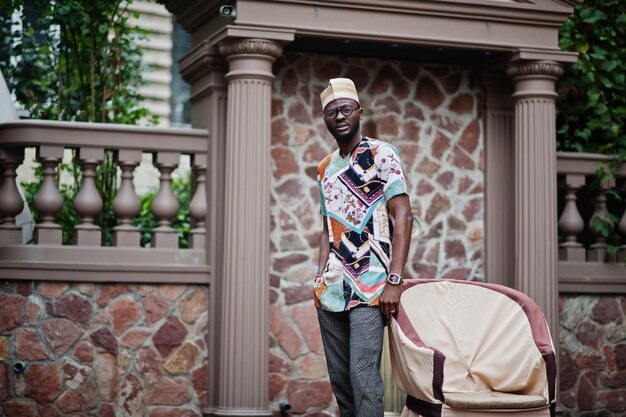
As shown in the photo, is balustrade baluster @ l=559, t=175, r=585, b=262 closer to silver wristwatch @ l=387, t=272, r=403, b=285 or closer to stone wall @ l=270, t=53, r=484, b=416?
stone wall @ l=270, t=53, r=484, b=416

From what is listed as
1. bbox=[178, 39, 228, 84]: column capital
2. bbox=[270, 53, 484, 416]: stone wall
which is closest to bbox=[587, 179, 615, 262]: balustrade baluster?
bbox=[270, 53, 484, 416]: stone wall

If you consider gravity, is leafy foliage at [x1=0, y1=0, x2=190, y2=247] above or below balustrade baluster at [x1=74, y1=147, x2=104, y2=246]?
above

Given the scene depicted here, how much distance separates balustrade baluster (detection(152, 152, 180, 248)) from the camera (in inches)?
291

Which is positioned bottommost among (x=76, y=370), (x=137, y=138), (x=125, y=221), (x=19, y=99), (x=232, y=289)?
(x=76, y=370)

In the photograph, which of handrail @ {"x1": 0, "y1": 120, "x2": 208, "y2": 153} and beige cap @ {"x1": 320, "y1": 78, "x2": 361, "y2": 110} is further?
handrail @ {"x1": 0, "y1": 120, "x2": 208, "y2": 153}

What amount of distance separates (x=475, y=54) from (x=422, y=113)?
64 centimetres

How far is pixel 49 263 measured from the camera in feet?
23.0

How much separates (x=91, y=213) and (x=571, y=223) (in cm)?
383

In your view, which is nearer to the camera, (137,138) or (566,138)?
(137,138)

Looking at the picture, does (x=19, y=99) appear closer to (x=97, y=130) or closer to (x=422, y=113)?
A: (x=97, y=130)

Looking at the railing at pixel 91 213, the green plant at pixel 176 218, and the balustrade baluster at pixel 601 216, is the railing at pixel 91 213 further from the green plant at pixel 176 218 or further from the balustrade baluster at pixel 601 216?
the balustrade baluster at pixel 601 216

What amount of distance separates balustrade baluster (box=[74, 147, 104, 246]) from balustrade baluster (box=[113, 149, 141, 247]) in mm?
130

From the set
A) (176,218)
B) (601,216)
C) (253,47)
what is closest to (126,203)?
(253,47)

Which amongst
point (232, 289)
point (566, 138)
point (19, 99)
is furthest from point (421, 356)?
point (19, 99)
